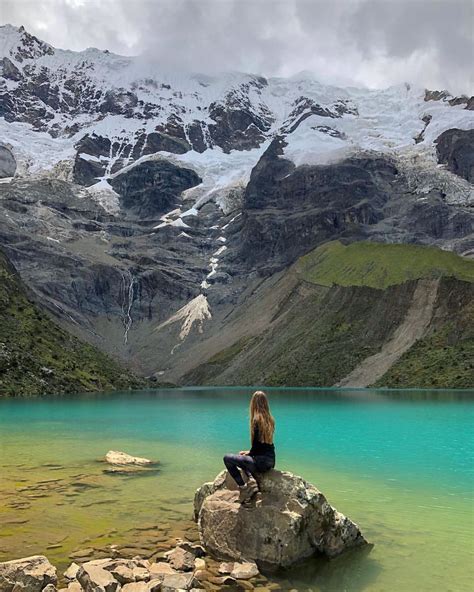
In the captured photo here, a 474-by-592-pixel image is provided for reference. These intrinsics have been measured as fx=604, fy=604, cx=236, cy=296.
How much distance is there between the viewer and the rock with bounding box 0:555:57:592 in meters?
12.2

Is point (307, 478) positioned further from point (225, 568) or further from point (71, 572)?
point (71, 572)

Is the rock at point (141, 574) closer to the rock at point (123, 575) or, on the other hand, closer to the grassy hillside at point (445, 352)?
the rock at point (123, 575)

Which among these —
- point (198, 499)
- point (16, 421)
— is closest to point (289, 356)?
point (16, 421)

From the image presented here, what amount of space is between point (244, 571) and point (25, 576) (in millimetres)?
4836

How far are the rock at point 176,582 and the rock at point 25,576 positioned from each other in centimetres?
228

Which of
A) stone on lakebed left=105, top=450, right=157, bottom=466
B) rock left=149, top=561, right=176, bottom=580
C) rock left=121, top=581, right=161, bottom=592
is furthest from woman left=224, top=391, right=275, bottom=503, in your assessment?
stone on lakebed left=105, top=450, right=157, bottom=466

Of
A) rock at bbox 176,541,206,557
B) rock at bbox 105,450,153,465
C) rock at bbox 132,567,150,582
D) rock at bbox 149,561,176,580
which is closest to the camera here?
rock at bbox 132,567,150,582

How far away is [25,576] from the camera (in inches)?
485

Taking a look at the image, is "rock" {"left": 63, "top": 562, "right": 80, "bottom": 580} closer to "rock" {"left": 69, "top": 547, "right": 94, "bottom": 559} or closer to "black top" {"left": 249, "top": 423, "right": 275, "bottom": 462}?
"rock" {"left": 69, "top": 547, "right": 94, "bottom": 559}

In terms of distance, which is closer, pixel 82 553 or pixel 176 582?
pixel 176 582

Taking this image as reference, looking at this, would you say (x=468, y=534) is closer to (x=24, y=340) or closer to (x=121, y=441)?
(x=121, y=441)

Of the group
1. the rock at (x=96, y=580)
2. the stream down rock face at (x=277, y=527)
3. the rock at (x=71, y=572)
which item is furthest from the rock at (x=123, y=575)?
the stream down rock face at (x=277, y=527)

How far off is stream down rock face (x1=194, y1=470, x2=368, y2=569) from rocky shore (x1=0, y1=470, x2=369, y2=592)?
0.07 ft

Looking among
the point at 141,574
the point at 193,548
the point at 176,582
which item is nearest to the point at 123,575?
the point at 141,574
